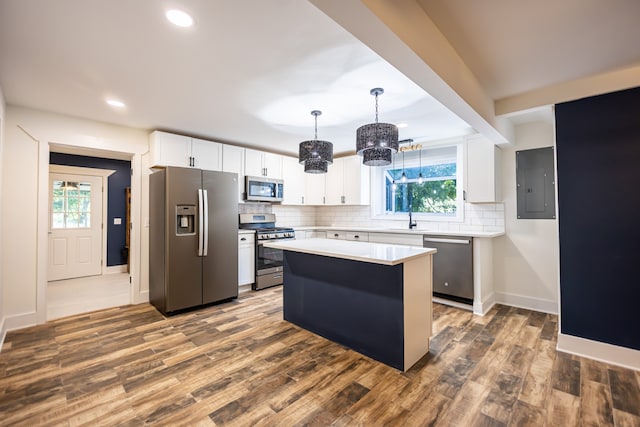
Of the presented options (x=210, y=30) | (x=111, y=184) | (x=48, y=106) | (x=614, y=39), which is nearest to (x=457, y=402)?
(x=614, y=39)

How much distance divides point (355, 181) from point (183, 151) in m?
2.80

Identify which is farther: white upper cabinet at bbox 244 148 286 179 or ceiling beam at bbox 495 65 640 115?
white upper cabinet at bbox 244 148 286 179

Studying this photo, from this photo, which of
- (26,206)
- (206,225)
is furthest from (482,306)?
(26,206)

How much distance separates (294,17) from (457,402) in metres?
2.58

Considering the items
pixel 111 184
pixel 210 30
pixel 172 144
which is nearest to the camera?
pixel 210 30

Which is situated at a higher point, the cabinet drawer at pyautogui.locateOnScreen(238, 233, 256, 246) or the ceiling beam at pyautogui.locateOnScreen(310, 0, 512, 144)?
the ceiling beam at pyautogui.locateOnScreen(310, 0, 512, 144)

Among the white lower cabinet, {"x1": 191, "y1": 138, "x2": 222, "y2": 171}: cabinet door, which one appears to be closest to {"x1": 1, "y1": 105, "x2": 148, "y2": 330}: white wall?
{"x1": 191, "y1": 138, "x2": 222, "y2": 171}: cabinet door

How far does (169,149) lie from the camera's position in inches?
151

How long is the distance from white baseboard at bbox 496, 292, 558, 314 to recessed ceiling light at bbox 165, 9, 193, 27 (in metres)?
4.46

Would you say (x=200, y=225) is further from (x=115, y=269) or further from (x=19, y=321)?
(x=115, y=269)

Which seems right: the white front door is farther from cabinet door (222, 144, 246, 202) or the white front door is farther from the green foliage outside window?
the green foliage outside window

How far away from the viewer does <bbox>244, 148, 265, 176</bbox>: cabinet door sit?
4.66 m

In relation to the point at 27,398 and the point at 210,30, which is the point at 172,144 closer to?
→ the point at 210,30

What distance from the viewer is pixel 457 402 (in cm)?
185
